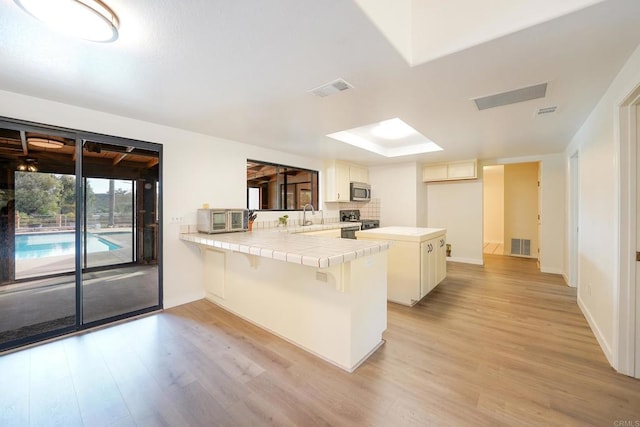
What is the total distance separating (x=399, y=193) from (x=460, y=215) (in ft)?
4.99

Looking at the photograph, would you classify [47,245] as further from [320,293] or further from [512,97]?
[512,97]

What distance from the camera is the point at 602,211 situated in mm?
2312

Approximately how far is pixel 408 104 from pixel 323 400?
2.57 m

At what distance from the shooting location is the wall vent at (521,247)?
6.42m

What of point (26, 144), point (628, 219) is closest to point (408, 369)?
point (628, 219)

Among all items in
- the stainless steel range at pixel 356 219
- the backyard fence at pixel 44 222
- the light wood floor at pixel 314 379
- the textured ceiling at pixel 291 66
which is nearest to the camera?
the textured ceiling at pixel 291 66

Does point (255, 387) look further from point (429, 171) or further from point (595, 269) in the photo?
point (429, 171)

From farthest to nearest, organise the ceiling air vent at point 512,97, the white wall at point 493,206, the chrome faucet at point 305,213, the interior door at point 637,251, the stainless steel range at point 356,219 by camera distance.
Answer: the white wall at point 493,206, the stainless steel range at point 356,219, the chrome faucet at point 305,213, the ceiling air vent at point 512,97, the interior door at point 637,251

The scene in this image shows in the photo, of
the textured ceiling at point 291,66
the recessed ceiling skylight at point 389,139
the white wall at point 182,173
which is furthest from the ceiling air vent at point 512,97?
the white wall at point 182,173

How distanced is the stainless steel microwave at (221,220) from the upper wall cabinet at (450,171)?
4.34 metres

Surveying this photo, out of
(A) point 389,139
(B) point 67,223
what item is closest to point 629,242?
(A) point 389,139

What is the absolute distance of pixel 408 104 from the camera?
8.17 ft

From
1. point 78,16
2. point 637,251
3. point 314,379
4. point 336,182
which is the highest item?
point 78,16

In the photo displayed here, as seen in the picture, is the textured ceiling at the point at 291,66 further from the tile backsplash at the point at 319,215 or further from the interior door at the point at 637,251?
the tile backsplash at the point at 319,215
